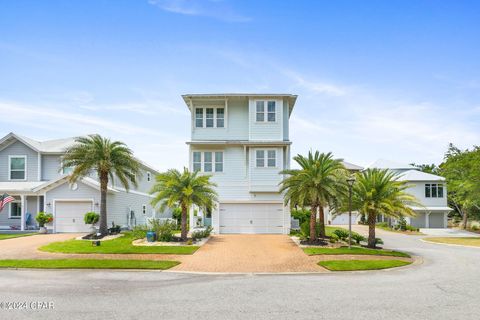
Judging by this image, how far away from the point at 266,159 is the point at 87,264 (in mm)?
16430

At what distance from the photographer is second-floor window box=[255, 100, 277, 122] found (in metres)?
29.6

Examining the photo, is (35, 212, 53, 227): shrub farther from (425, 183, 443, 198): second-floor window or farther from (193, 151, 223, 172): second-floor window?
(425, 183, 443, 198): second-floor window

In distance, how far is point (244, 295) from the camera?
11.0m

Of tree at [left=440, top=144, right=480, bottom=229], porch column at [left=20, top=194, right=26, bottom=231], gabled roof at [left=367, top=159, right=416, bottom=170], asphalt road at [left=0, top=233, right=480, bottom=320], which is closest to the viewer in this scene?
asphalt road at [left=0, top=233, right=480, bottom=320]

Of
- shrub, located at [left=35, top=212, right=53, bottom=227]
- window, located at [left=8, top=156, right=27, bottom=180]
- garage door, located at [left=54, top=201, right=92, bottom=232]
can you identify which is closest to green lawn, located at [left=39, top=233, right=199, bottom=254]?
shrub, located at [left=35, top=212, right=53, bottom=227]

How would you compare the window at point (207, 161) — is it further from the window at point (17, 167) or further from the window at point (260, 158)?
the window at point (17, 167)

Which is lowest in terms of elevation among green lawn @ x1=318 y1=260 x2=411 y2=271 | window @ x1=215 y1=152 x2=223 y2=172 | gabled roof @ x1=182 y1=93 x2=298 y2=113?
green lawn @ x1=318 y1=260 x2=411 y2=271

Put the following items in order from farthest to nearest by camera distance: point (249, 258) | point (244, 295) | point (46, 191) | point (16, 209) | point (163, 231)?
point (16, 209) < point (46, 191) < point (163, 231) < point (249, 258) < point (244, 295)

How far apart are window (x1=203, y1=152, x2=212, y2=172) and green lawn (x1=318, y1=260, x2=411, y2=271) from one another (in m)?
15.0

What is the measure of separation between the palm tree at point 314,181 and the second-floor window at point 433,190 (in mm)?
24863

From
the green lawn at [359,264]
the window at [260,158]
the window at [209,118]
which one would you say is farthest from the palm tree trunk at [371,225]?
the window at [209,118]

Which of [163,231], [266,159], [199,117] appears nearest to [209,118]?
[199,117]

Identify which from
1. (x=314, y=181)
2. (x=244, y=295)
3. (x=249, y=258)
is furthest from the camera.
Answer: (x=314, y=181)

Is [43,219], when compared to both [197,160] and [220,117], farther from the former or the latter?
[220,117]
